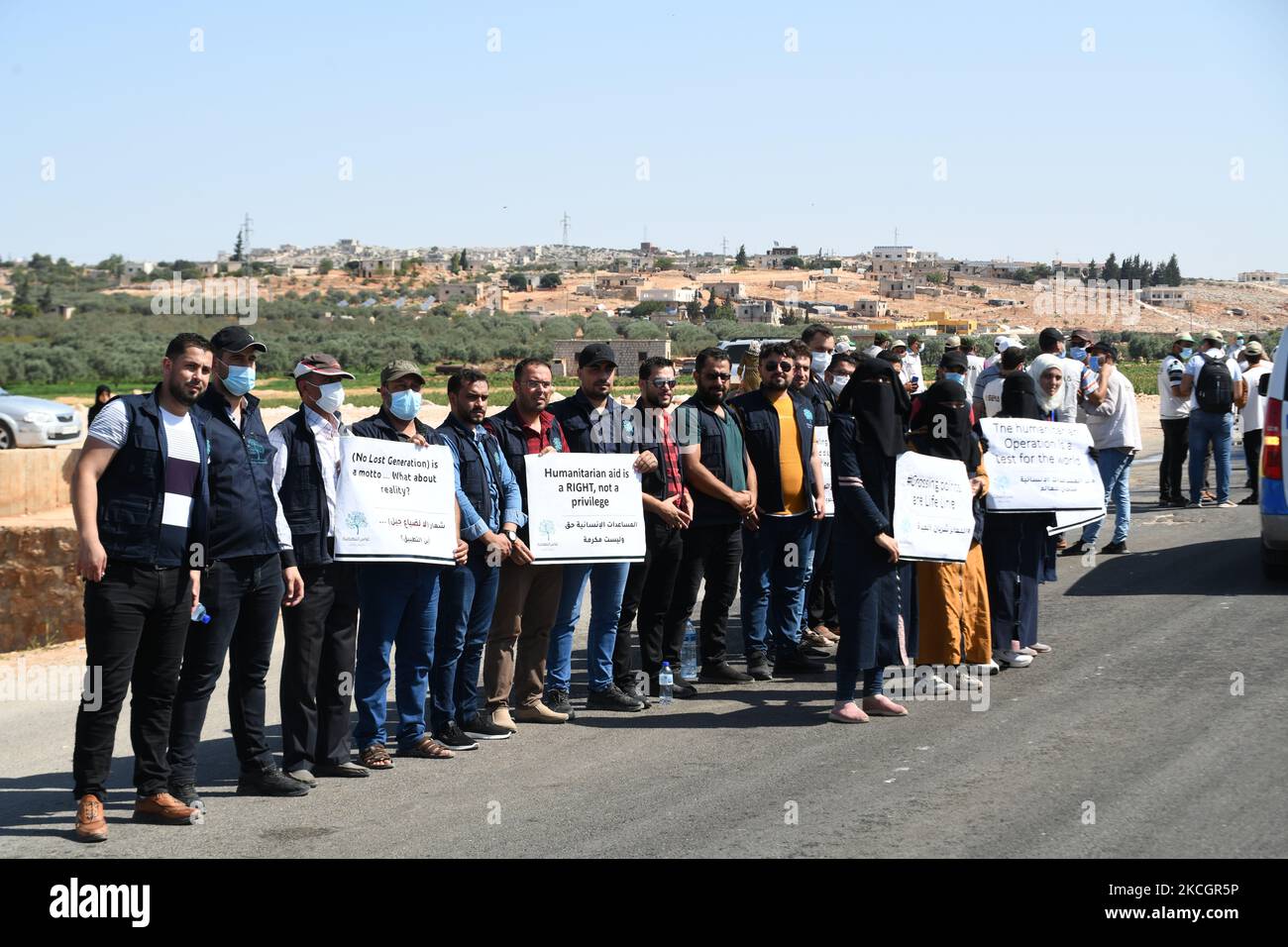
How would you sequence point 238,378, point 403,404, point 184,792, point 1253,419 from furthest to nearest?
1. point 1253,419
2. point 403,404
3. point 238,378
4. point 184,792

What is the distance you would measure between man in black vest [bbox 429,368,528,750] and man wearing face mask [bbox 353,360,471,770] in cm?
16

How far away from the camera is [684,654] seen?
9.98 metres

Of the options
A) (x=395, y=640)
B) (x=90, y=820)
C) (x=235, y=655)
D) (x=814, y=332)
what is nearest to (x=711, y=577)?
(x=395, y=640)

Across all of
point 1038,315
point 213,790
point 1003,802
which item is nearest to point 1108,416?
point 1003,802

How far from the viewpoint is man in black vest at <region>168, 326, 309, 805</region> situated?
23.5 ft

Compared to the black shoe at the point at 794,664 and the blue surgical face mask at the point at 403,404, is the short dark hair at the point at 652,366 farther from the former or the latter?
the black shoe at the point at 794,664

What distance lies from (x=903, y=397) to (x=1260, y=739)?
2.86m

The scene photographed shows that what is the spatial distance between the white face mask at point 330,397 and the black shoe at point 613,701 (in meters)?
2.68

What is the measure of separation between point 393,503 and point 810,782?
266 cm

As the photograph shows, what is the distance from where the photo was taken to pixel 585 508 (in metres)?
9.20

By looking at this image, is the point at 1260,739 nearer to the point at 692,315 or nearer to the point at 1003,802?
the point at 1003,802

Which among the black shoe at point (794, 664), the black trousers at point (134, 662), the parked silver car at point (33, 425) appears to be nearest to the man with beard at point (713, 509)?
the black shoe at point (794, 664)

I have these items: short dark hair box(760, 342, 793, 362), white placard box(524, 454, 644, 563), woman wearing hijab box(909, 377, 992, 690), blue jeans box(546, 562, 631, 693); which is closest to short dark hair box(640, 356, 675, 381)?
white placard box(524, 454, 644, 563)

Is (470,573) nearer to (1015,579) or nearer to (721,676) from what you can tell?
(721,676)
